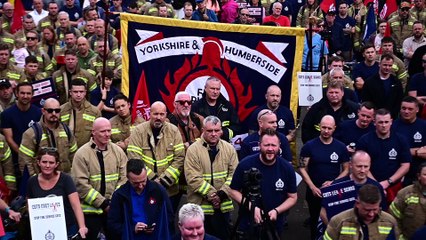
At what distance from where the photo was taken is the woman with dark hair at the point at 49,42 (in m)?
16.6

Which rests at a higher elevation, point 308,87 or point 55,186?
point 308,87

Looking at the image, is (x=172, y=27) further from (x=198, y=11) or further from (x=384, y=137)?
(x=198, y=11)

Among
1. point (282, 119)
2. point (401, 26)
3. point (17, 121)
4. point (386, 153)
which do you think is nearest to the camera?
point (386, 153)

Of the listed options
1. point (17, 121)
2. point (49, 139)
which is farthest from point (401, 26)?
point (49, 139)

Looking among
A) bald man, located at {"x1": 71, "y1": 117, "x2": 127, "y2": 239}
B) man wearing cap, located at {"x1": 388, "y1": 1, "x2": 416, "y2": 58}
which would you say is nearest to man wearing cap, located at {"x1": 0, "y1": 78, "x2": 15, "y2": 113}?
bald man, located at {"x1": 71, "y1": 117, "x2": 127, "y2": 239}

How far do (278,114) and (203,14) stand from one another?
27.9ft

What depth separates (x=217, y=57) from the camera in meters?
13.2

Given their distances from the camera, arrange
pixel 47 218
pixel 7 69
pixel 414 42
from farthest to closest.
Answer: pixel 414 42, pixel 7 69, pixel 47 218

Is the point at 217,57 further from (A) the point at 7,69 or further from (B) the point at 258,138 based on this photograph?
(A) the point at 7,69

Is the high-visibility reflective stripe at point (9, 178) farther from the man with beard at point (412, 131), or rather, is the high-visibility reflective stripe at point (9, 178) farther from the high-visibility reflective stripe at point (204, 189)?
the man with beard at point (412, 131)

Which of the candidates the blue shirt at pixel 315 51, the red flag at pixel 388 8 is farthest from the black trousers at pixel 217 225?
the red flag at pixel 388 8

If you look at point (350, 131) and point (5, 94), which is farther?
point (5, 94)

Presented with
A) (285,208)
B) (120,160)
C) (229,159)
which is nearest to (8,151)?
(120,160)

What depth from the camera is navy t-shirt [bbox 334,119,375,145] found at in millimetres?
11438
